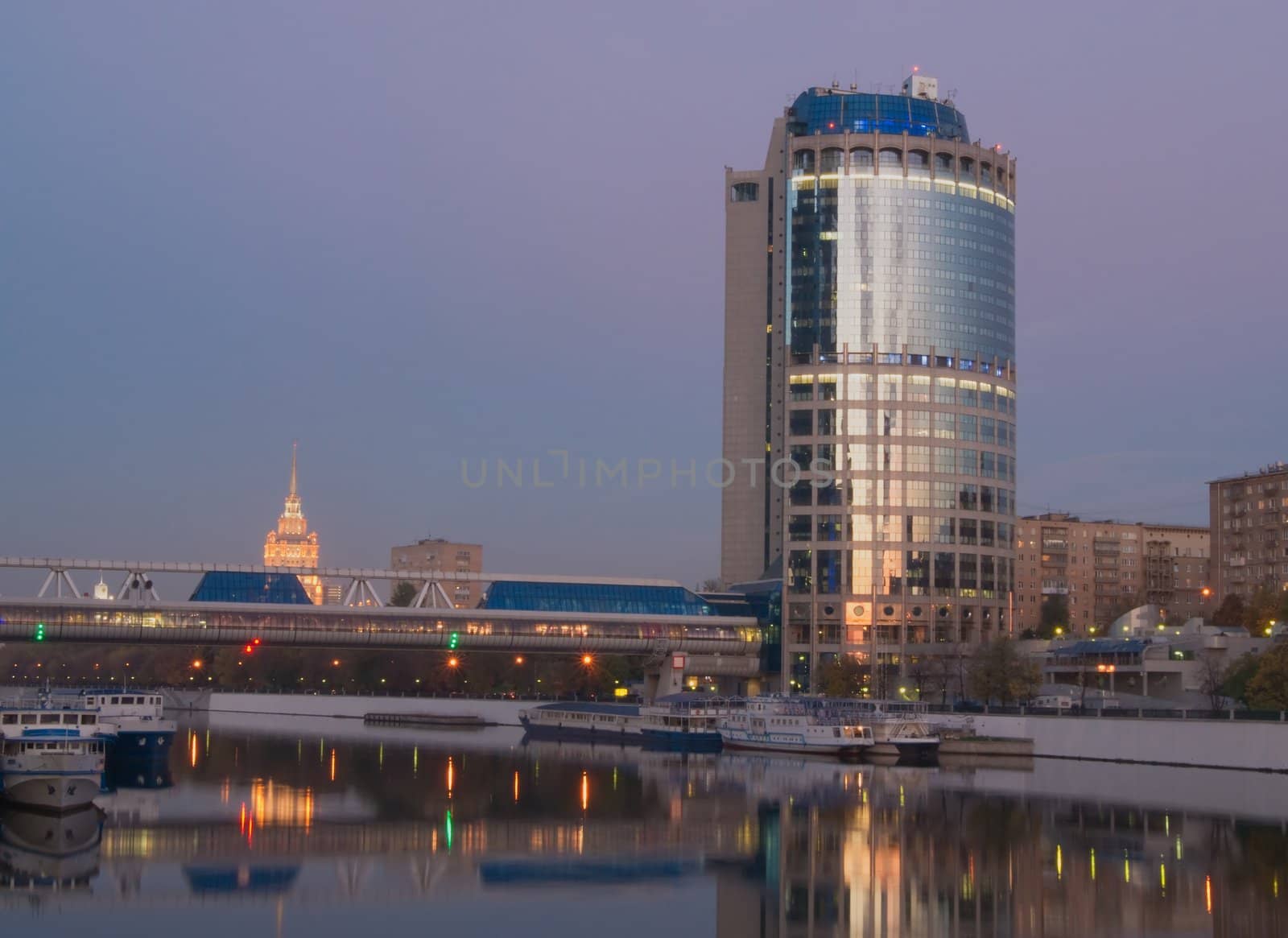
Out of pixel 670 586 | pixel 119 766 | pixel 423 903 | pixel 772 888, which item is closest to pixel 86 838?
pixel 423 903

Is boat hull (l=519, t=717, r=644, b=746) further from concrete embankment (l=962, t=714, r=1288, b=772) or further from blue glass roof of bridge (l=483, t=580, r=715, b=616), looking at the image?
concrete embankment (l=962, t=714, r=1288, b=772)

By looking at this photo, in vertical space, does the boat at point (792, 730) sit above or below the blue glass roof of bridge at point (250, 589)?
below

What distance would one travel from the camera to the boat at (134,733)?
104m

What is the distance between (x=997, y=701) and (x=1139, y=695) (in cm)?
A: 1434

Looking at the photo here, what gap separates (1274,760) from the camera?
10925cm

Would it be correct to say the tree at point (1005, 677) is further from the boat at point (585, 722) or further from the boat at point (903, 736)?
→ the boat at point (585, 722)

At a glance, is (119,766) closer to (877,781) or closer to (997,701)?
(877,781)

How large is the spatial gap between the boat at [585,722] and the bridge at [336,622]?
9.58 metres

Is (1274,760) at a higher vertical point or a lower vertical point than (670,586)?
lower

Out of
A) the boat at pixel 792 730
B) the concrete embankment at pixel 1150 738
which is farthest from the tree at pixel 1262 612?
the boat at pixel 792 730

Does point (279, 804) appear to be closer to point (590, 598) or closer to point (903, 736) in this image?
point (903, 736)

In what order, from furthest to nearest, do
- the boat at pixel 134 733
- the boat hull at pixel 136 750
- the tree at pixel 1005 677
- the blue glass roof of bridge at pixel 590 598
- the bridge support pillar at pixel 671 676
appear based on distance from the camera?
the bridge support pillar at pixel 671 676, the blue glass roof of bridge at pixel 590 598, the tree at pixel 1005 677, the boat hull at pixel 136 750, the boat at pixel 134 733

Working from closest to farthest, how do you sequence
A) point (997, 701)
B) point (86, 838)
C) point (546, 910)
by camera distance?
1. point (546, 910)
2. point (86, 838)
3. point (997, 701)

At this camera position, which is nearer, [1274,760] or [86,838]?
[86,838]
